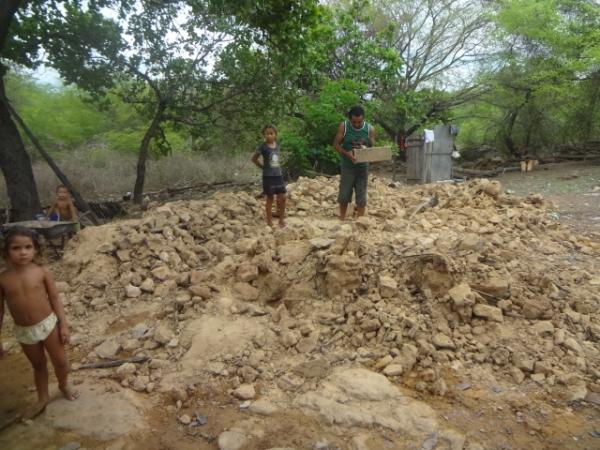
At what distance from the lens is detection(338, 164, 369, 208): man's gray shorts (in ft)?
15.5

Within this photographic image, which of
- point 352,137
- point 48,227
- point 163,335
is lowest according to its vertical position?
point 163,335

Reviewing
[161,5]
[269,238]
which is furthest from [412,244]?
[161,5]

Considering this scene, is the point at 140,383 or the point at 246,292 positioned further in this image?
the point at 246,292

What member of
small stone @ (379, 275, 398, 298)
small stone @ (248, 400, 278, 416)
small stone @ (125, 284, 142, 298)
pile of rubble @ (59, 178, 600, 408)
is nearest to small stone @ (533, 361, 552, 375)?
pile of rubble @ (59, 178, 600, 408)

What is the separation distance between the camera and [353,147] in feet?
15.2

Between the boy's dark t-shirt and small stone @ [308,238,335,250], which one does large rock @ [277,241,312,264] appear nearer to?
small stone @ [308,238,335,250]

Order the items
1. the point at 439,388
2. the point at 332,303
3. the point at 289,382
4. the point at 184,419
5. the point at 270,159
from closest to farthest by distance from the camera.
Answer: the point at 184,419
the point at 439,388
the point at 289,382
the point at 332,303
the point at 270,159

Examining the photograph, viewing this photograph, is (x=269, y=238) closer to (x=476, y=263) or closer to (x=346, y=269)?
(x=346, y=269)

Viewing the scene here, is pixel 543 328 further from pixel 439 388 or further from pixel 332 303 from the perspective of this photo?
pixel 332 303

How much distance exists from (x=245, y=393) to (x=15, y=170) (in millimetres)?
5104

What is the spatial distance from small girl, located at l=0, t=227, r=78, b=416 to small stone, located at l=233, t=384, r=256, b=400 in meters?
1.04

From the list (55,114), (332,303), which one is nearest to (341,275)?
(332,303)

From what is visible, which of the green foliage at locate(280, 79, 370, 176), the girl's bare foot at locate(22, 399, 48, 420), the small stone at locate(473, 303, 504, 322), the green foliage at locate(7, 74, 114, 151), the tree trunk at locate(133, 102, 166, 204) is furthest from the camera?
the green foliage at locate(7, 74, 114, 151)

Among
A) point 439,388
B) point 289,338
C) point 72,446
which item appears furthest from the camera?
point 289,338
